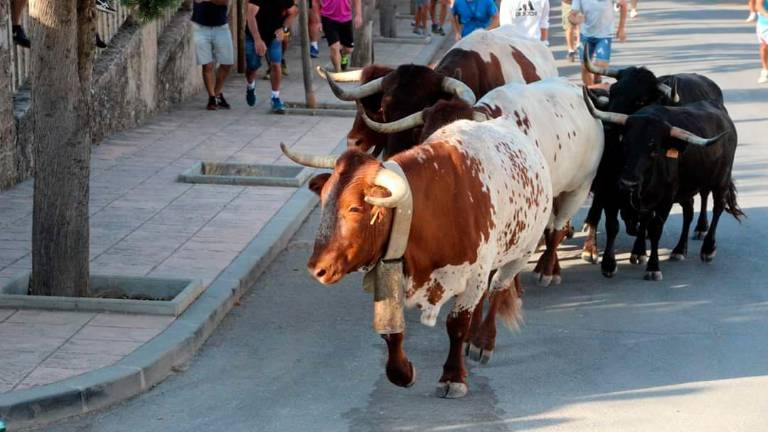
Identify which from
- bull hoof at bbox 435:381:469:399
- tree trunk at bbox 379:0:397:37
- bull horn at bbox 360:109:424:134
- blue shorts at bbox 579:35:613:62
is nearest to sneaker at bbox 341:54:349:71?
blue shorts at bbox 579:35:613:62

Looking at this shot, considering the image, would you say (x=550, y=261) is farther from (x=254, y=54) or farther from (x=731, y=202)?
(x=254, y=54)

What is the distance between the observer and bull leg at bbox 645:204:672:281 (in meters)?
10.1

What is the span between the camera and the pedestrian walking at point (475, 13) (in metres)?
16.2

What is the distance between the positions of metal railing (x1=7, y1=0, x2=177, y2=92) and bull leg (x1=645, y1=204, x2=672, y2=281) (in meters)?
4.00

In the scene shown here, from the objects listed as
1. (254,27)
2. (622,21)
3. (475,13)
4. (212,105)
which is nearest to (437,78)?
(475,13)

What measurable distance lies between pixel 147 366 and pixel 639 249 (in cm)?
466

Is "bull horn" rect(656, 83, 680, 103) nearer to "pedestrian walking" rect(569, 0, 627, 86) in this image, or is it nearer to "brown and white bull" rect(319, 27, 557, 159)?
"brown and white bull" rect(319, 27, 557, 159)

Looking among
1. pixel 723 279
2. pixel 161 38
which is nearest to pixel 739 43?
pixel 161 38

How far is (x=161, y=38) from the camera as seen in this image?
56.6 ft

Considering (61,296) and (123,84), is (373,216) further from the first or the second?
(123,84)

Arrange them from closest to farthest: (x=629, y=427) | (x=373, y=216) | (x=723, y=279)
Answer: (x=373, y=216), (x=629, y=427), (x=723, y=279)

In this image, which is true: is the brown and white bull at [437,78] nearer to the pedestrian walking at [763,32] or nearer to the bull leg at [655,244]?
the bull leg at [655,244]

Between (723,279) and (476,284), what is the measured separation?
11.8 ft

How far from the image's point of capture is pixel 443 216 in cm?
689
